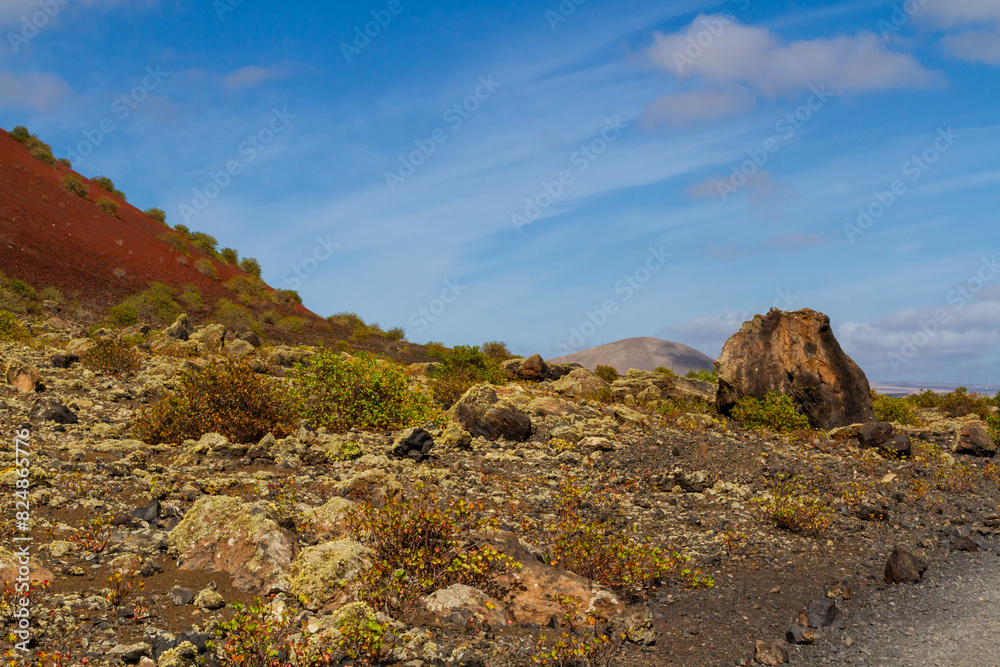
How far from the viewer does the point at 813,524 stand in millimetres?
9531

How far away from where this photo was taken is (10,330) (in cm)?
2388

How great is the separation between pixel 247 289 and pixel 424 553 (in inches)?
2343

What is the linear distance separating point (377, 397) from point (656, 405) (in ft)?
31.0

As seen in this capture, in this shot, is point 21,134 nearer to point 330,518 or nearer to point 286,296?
point 286,296

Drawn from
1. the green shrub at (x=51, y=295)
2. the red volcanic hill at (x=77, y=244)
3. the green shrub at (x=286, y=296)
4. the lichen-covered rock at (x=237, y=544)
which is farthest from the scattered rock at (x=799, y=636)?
the green shrub at (x=286, y=296)

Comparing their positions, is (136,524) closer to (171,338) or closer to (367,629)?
(367,629)

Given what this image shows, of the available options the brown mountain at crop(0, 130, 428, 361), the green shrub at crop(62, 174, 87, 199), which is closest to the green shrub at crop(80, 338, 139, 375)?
the brown mountain at crop(0, 130, 428, 361)

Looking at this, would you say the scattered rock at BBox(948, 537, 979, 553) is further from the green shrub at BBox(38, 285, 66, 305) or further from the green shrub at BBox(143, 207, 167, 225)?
the green shrub at BBox(143, 207, 167, 225)

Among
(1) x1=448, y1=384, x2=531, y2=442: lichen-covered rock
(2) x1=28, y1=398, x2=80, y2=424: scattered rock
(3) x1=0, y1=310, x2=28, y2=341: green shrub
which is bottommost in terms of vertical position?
(1) x1=448, y1=384, x2=531, y2=442: lichen-covered rock

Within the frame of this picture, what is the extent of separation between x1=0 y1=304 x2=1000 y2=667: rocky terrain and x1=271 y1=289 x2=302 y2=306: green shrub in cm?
5222

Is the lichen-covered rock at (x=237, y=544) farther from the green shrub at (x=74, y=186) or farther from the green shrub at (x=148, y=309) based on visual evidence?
the green shrub at (x=74, y=186)

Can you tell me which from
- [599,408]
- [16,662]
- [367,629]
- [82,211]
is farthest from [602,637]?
[82,211]

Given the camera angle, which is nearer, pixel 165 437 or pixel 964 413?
pixel 165 437

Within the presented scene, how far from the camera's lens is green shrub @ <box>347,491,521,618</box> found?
250 inches
